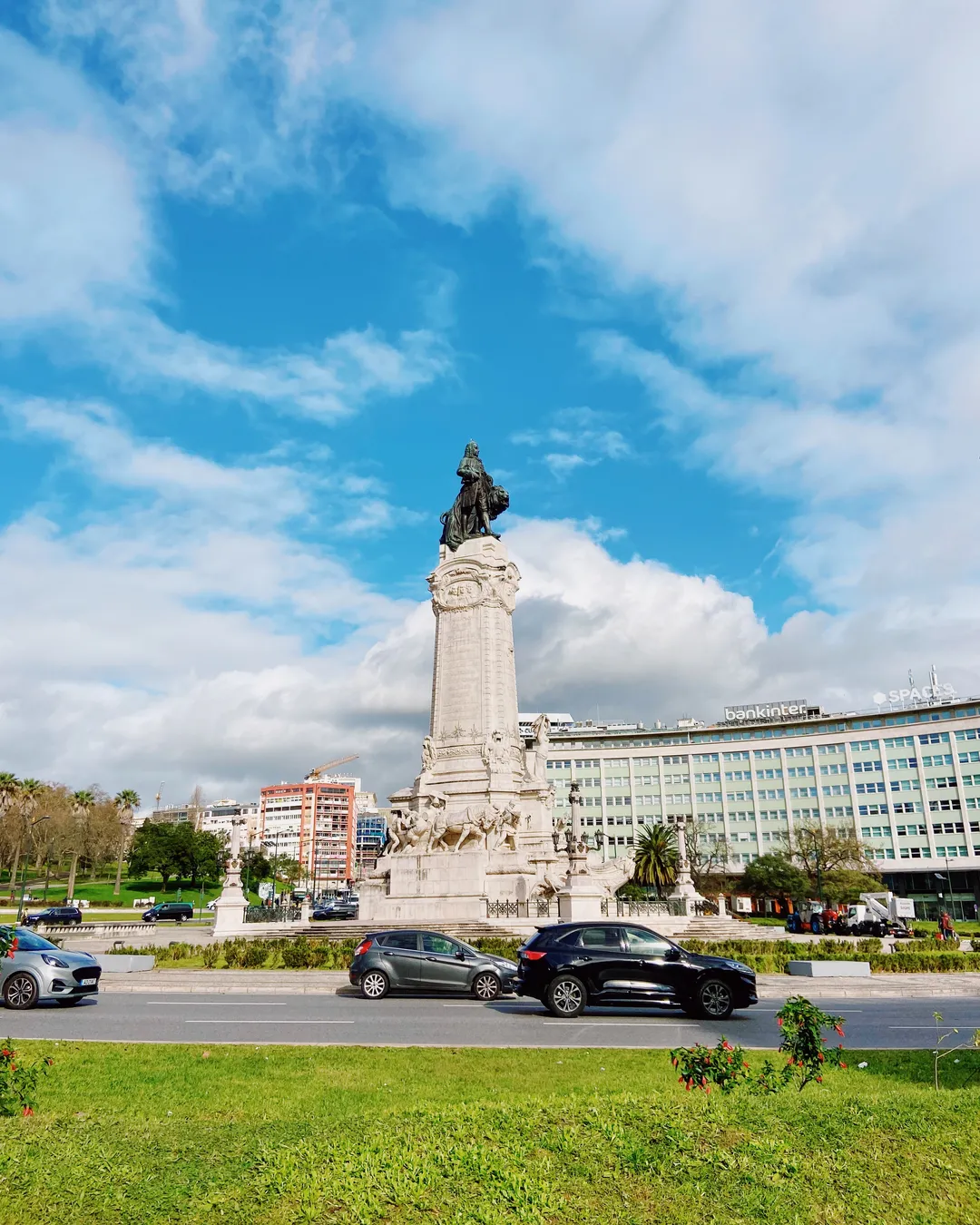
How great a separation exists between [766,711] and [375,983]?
92812mm

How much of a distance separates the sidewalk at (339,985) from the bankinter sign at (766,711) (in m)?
82.1

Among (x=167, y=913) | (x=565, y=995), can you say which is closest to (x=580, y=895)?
(x=565, y=995)

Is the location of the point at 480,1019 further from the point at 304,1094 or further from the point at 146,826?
the point at 146,826

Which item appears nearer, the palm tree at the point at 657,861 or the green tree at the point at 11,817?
the palm tree at the point at 657,861

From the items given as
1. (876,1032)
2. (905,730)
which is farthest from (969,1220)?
(905,730)

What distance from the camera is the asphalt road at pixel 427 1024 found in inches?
507

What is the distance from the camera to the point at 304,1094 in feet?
28.7

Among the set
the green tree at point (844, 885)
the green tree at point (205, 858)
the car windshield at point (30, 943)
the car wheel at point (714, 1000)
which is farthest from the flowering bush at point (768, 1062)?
the green tree at point (205, 858)

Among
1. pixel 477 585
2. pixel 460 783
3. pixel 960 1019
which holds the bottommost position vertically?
pixel 960 1019

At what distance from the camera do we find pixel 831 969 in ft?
72.0

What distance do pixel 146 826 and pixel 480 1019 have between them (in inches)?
4021

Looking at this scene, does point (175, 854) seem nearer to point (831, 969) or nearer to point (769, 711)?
point (769, 711)

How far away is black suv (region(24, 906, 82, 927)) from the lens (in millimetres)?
50781

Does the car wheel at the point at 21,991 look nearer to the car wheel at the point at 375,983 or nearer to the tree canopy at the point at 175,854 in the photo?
the car wheel at the point at 375,983
